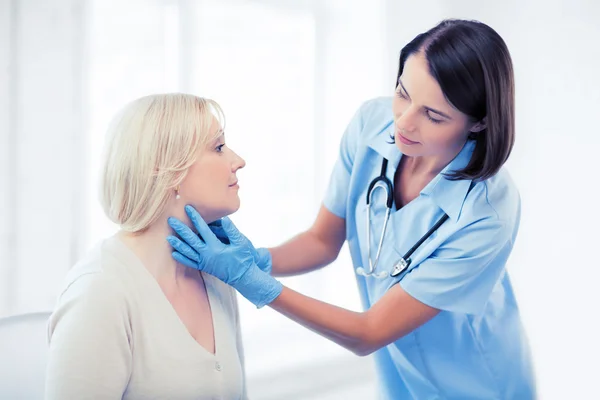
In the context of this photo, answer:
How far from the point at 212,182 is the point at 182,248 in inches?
6.0

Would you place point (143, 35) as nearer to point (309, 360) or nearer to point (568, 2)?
point (309, 360)

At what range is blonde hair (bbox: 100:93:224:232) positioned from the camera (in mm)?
1273

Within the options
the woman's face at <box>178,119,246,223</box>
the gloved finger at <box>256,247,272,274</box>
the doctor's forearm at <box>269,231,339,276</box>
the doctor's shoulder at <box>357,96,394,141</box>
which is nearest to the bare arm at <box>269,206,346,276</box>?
the doctor's forearm at <box>269,231,339,276</box>

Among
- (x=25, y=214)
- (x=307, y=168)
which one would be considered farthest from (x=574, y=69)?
(x=25, y=214)

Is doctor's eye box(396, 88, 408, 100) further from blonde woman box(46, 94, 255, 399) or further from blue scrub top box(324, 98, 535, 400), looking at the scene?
blonde woman box(46, 94, 255, 399)

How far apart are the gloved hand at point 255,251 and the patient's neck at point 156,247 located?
0.12m

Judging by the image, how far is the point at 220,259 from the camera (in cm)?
132

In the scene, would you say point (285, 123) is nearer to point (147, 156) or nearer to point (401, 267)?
point (401, 267)

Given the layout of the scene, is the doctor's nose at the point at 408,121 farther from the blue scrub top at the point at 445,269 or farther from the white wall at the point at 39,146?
the white wall at the point at 39,146

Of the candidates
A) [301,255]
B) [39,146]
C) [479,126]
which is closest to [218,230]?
[301,255]

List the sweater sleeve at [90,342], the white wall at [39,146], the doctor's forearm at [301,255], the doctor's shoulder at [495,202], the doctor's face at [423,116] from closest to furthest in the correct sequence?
1. the sweater sleeve at [90,342]
2. the doctor's face at [423,116]
3. the doctor's shoulder at [495,202]
4. the doctor's forearm at [301,255]
5. the white wall at [39,146]

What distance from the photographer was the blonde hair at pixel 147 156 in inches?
50.1

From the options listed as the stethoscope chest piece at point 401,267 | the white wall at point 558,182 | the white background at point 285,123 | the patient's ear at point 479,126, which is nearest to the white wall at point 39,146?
the white background at point 285,123

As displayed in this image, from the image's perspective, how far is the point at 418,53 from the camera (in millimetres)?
1417
